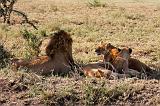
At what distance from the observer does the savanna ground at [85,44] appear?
7.77m

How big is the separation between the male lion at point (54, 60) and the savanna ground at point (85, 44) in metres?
0.31

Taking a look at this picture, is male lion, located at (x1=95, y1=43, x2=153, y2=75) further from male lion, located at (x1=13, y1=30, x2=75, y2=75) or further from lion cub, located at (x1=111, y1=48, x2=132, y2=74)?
male lion, located at (x1=13, y1=30, x2=75, y2=75)

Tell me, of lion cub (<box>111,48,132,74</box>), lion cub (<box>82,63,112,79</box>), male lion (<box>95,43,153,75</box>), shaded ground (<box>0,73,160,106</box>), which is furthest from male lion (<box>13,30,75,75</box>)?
lion cub (<box>111,48,132,74</box>)

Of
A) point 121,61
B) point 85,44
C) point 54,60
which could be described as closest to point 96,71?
point 121,61

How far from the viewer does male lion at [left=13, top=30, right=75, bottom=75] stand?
8.81 meters

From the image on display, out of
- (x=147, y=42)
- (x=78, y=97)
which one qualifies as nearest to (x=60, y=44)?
(x=78, y=97)

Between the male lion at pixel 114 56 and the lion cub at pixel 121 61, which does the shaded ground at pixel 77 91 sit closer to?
the lion cub at pixel 121 61

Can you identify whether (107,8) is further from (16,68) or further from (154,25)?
(16,68)

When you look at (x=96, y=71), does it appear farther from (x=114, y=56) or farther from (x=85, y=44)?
(x=85, y=44)

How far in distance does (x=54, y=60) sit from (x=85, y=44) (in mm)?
4109

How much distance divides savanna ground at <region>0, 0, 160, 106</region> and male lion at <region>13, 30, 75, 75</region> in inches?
12.2

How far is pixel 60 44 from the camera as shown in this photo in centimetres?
895

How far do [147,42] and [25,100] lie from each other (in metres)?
6.20

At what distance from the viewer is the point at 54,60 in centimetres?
891
